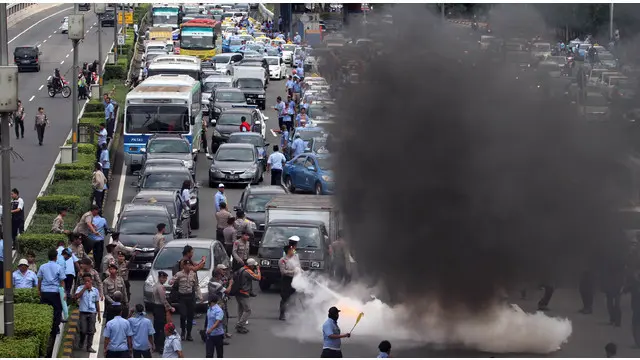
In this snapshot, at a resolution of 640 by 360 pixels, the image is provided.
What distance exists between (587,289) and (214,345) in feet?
22.6

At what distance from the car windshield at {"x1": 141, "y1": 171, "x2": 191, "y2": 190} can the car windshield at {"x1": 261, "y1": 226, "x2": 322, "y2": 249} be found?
7239 millimetres

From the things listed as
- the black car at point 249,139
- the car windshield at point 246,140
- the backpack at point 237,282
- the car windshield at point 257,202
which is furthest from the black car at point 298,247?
the car windshield at point 246,140

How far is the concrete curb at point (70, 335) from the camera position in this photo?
22.0 m

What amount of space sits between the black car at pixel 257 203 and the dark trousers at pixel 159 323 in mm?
8555

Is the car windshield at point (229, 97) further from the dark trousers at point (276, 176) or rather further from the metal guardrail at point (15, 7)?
the metal guardrail at point (15, 7)

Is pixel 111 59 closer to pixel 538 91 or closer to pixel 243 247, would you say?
pixel 243 247

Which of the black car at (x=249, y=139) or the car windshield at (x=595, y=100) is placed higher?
the car windshield at (x=595, y=100)

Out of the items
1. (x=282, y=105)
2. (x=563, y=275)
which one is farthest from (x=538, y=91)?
(x=282, y=105)

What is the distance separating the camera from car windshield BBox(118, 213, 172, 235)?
2850 centimetres

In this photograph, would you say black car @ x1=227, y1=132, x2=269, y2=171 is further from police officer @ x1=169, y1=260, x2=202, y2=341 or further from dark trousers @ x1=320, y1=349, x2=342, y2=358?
dark trousers @ x1=320, y1=349, x2=342, y2=358

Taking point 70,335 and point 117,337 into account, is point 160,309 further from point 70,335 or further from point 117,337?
point 117,337

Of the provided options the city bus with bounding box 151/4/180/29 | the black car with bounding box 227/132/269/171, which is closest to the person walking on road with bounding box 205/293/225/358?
the black car with bounding box 227/132/269/171

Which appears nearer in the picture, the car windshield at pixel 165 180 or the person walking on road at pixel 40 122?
the car windshield at pixel 165 180

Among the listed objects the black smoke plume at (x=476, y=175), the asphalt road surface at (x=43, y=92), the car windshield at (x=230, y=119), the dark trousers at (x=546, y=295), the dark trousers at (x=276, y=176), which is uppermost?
the black smoke plume at (x=476, y=175)
